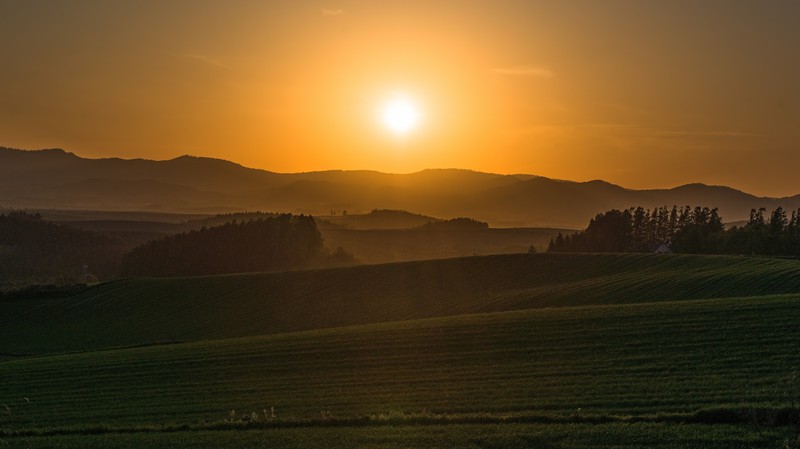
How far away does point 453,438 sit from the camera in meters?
18.0

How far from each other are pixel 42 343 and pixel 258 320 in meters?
17.7

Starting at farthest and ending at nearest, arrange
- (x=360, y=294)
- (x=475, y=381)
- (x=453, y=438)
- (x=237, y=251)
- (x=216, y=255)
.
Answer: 1. (x=237, y=251)
2. (x=216, y=255)
3. (x=360, y=294)
4. (x=475, y=381)
5. (x=453, y=438)

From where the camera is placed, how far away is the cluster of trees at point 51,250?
141 meters

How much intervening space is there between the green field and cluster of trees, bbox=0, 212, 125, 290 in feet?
372

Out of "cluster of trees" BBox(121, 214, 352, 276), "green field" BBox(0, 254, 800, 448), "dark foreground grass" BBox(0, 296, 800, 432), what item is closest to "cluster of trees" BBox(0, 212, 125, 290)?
"cluster of trees" BBox(121, 214, 352, 276)

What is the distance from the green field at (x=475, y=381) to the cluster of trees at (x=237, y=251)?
268 feet

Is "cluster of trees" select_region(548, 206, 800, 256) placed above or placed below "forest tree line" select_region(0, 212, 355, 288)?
above

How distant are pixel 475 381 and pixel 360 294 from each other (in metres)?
44.7

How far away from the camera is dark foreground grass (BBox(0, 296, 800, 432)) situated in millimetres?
21234

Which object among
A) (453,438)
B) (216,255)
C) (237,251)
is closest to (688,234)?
(237,251)

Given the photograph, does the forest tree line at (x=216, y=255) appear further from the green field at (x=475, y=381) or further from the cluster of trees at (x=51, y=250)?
the green field at (x=475, y=381)

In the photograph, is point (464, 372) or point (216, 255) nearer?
point (464, 372)

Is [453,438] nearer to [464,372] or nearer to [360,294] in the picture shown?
[464,372]

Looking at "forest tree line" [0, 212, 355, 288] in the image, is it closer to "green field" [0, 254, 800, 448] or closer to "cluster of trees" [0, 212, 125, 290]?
"cluster of trees" [0, 212, 125, 290]
